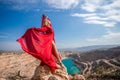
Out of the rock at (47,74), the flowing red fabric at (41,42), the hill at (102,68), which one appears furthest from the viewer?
the hill at (102,68)

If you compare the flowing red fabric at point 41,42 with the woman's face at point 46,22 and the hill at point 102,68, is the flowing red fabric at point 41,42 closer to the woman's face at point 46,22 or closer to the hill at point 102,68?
the woman's face at point 46,22

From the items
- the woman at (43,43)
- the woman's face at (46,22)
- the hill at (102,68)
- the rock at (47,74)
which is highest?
the woman's face at (46,22)

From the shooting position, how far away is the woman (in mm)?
7906

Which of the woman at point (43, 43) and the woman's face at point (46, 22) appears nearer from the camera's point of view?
the woman at point (43, 43)

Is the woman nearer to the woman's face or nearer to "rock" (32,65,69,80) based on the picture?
the woman's face

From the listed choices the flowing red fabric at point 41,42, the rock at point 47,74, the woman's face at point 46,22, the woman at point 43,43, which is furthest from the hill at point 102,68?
the woman's face at point 46,22

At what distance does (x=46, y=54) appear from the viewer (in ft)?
26.6

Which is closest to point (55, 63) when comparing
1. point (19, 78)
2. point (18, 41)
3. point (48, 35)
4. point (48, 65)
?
point (48, 65)

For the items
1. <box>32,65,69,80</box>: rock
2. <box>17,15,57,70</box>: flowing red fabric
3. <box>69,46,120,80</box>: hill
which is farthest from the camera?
<box>69,46,120,80</box>: hill

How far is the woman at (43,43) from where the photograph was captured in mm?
7906

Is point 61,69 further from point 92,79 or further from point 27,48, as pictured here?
point 92,79

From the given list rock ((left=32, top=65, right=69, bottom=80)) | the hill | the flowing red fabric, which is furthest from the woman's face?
the hill

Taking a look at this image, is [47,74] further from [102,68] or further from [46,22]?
[102,68]

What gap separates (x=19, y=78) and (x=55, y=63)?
12639 millimetres
